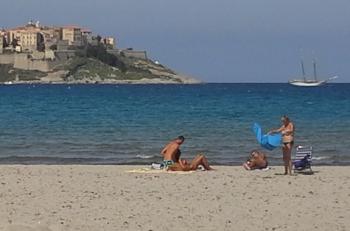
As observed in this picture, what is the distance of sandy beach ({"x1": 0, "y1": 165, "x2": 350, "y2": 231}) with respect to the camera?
465 inches

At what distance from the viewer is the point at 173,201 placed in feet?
45.6

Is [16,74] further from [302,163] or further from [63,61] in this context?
[302,163]

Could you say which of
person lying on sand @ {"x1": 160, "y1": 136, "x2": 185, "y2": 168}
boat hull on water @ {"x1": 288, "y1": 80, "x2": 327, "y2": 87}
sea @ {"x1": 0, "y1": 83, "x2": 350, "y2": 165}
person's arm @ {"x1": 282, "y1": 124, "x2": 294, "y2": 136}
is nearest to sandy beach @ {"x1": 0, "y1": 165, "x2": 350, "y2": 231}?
person lying on sand @ {"x1": 160, "y1": 136, "x2": 185, "y2": 168}

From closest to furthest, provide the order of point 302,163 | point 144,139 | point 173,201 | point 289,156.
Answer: point 173,201 < point 289,156 < point 302,163 < point 144,139

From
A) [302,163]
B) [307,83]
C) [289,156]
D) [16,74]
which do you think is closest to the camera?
[289,156]

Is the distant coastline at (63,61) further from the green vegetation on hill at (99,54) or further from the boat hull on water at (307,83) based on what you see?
the boat hull on water at (307,83)

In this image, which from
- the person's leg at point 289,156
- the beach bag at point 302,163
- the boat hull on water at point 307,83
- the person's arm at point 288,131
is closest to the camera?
the person's arm at point 288,131

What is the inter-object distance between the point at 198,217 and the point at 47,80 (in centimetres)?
16736

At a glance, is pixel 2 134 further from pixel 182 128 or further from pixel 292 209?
pixel 292 209

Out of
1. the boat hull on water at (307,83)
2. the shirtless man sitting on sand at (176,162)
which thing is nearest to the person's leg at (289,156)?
the shirtless man sitting on sand at (176,162)

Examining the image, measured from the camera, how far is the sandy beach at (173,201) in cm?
1181

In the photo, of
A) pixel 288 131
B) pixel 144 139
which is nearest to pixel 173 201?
pixel 288 131

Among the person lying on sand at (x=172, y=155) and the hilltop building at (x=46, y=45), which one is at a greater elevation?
the hilltop building at (x=46, y=45)

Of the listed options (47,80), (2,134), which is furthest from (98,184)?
(47,80)
